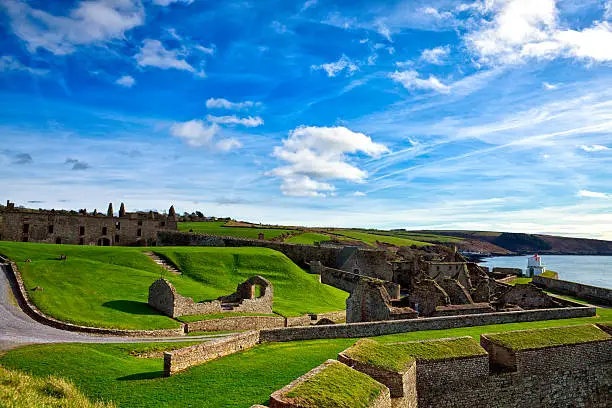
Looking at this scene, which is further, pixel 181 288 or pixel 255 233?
pixel 255 233

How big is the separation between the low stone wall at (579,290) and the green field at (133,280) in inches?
817

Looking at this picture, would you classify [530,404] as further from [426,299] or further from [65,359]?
[65,359]

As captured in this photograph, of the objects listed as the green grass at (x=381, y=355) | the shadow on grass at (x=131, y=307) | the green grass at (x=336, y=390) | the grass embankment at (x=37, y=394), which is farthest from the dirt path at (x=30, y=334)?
the green grass at (x=336, y=390)

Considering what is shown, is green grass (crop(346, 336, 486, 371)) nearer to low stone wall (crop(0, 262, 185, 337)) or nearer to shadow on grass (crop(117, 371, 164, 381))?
shadow on grass (crop(117, 371, 164, 381))

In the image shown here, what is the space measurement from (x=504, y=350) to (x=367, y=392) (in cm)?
825

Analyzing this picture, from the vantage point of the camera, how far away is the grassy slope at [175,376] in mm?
11211

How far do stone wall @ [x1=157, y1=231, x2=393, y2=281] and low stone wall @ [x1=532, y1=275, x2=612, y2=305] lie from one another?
1609 centimetres

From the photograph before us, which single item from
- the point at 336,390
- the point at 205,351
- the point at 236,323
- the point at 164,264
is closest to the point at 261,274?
the point at 164,264

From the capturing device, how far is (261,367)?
13.8m

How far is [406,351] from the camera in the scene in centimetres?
1298

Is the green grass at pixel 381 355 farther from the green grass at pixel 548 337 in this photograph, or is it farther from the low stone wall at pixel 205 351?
the low stone wall at pixel 205 351

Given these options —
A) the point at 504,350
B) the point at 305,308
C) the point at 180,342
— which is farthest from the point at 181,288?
the point at 504,350

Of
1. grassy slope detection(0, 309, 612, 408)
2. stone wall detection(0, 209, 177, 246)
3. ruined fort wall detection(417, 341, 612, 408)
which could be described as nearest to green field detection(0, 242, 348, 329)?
grassy slope detection(0, 309, 612, 408)

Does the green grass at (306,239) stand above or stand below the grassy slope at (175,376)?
above
